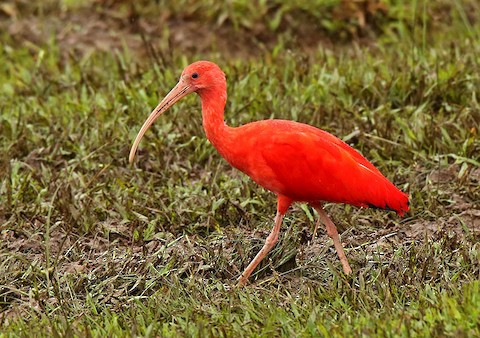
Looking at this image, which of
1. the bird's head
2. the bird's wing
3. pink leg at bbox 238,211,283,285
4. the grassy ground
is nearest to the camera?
the grassy ground

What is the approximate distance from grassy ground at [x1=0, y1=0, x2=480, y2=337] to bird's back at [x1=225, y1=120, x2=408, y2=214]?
368 mm

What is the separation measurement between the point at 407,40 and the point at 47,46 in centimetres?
302

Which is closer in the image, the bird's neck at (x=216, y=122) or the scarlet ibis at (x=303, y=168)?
the scarlet ibis at (x=303, y=168)

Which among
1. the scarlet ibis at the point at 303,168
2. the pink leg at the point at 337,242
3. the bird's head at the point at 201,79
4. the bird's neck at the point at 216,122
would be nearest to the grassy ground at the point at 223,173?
the pink leg at the point at 337,242

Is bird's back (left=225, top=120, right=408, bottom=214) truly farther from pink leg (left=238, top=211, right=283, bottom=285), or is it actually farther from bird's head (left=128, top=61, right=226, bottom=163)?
bird's head (left=128, top=61, right=226, bottom=163)

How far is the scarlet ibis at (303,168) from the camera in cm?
529

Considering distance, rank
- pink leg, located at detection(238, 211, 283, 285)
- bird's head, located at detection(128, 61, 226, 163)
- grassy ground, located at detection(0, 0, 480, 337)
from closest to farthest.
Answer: grassy ground, located at detection(0, 0, 480, 337) < pink leg, located at detection(238, 211, 283, 285) < bird's head, located at detection(128, 61, 226, 163)

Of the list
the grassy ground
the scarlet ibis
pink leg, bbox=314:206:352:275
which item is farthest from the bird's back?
the grassy ground

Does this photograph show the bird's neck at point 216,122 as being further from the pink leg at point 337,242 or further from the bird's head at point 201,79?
the pink leg at point 337,242

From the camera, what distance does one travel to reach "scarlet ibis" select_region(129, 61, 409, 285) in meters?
5.29

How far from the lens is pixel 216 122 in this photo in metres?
5.50

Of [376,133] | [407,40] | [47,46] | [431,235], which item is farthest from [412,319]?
[47,46]

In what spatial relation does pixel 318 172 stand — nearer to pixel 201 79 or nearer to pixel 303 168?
pixel 303 168

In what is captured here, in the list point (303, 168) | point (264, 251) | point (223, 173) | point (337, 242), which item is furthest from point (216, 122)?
point (223, 173)
